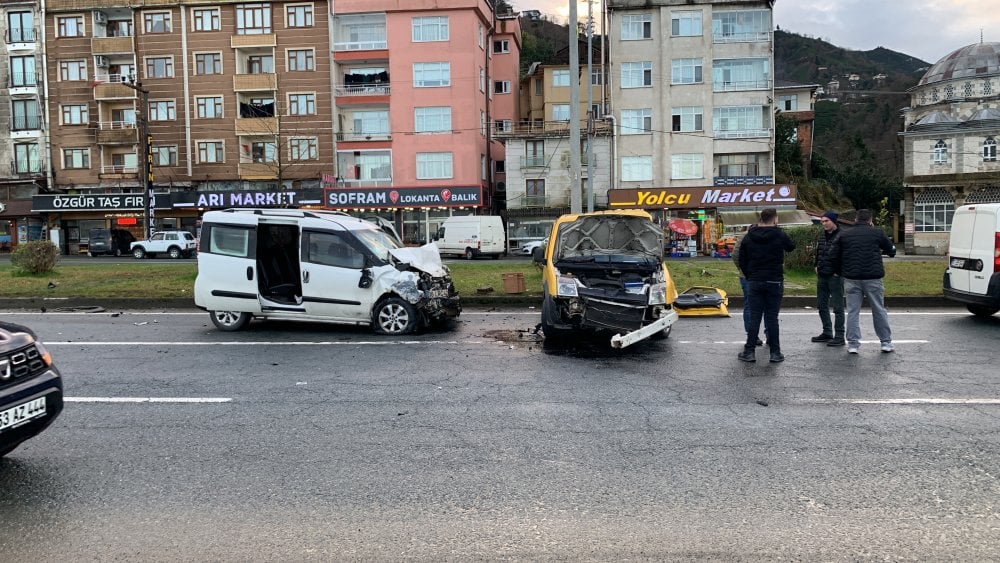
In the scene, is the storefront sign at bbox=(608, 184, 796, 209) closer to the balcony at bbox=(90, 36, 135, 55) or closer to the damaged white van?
the damaged white van

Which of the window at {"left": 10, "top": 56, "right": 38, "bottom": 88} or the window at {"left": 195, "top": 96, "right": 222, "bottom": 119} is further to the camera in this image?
the window at {"left": 10, "top": 56, "right": 38, "bottom": 88}

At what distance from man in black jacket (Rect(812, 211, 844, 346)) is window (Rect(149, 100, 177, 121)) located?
50.2 meters

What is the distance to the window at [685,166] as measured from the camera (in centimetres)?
4919

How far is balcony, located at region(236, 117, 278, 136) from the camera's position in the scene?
49375 millimetres

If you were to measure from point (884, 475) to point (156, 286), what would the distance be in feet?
54.9

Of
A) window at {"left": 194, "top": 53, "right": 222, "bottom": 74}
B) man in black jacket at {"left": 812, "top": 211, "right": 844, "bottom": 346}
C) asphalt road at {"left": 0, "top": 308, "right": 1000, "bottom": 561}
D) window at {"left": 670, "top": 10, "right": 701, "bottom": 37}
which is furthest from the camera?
window at {"left": 194, "top": 53, "right": 222, "bottom": 74}

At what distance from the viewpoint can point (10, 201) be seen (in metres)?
52.6

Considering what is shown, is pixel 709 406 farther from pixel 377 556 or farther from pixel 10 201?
pixel 10 201

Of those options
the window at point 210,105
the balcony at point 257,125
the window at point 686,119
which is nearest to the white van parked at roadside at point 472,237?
the window at point 686,119

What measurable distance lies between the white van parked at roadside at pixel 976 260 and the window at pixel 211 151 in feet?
156

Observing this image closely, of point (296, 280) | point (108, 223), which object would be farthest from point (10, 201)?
point (296, 280)

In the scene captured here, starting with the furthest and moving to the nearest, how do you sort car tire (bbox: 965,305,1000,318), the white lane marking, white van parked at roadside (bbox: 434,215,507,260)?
white van parked at roadside (bbox: 434,215,507,260)
car tire (bbox: 965,305,1000,318)
the white lane marking

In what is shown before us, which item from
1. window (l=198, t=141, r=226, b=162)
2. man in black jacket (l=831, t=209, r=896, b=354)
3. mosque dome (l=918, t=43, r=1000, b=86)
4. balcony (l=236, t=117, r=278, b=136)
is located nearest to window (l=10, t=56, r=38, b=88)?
window (l=198, t=141, r=226, b=162)

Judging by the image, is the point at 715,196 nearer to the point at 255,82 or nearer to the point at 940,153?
the point at 940,153
